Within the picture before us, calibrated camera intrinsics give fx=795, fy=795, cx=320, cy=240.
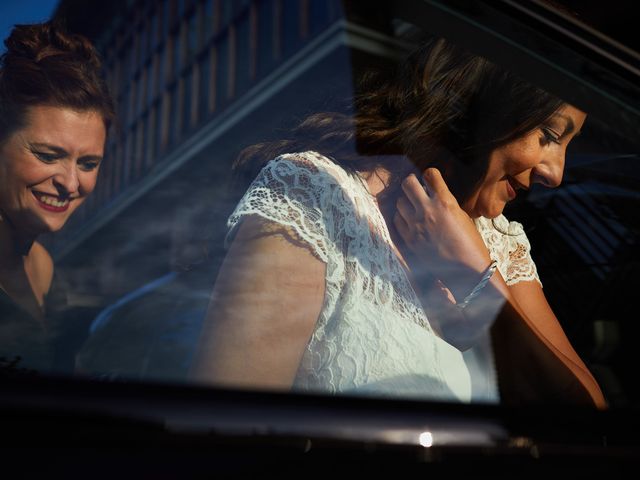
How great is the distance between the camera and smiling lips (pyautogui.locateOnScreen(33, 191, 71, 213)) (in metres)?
0.99

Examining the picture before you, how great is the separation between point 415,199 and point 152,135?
0.56 metres

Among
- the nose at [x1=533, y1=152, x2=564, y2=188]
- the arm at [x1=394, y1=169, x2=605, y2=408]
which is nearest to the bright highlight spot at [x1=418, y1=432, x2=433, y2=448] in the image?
the arm at [x1=394, y1=169, x2=605, y2=408]

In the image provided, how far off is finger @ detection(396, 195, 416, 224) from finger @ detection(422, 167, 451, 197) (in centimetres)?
5

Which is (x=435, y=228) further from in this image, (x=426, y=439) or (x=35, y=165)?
(x=35, y=165)

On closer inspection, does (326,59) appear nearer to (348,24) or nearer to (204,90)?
(348,24)

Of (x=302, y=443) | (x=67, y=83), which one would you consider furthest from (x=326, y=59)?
(x=302, y=443)

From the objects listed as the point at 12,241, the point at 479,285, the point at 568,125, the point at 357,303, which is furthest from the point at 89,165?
the point at 568,125

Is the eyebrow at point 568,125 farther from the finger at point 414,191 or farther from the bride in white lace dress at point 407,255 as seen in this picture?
the finger at point 414,191

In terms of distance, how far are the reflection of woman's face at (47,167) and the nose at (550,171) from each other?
963mm

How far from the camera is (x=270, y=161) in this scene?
127 cm

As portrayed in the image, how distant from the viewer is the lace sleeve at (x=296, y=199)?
1235 millimetres

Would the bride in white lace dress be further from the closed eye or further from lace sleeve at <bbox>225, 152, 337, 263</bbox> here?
the closed eye

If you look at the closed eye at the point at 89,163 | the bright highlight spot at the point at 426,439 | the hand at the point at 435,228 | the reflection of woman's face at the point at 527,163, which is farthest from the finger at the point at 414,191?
the closed eye at the point at 89,163

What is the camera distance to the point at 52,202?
3.29ft
